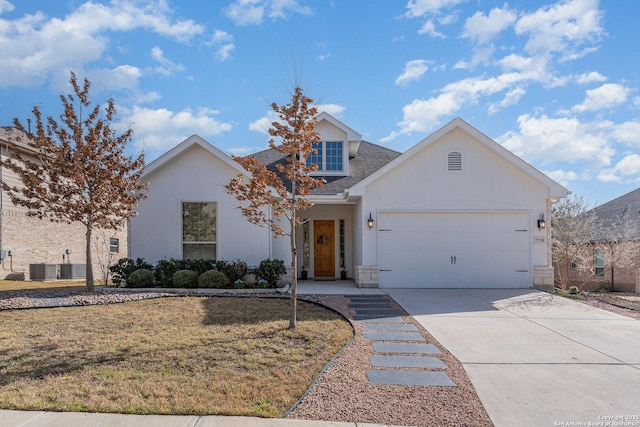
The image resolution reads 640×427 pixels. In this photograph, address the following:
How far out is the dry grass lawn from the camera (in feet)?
13.3

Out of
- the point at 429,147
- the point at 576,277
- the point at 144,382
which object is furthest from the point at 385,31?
the point at 576,277

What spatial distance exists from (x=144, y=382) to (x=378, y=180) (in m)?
→ 9.40

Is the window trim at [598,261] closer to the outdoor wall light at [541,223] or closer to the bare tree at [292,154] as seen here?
the outdoor wall light at [541,223]

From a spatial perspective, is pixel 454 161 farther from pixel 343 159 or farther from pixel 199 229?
pixel 199 229

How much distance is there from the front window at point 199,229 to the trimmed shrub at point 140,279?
1.44 m

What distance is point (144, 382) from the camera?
4.52m

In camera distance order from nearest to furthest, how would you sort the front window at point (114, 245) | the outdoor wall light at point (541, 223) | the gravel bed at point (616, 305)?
the gravel bed at point (616, 305)
the outdoor wall light at point (541, 223)
the front window at point (114, 245)

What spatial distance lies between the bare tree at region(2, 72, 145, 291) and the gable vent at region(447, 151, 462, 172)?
9.66 metres

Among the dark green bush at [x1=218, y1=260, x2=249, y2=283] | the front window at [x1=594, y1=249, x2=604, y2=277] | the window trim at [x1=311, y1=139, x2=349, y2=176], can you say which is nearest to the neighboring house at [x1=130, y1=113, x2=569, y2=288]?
the dark green bush at [x1=218, y1=260, x2=249, y2=283]

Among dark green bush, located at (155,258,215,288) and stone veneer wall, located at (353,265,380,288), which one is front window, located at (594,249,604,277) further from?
dark green bush, located at (155,258,215,288)

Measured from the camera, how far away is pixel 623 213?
1931 cm

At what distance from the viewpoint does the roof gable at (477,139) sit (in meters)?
12.3

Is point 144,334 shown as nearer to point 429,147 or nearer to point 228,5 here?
point 228,5

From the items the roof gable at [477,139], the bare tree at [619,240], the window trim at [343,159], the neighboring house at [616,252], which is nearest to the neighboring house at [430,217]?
the roof gable at [477,139]
